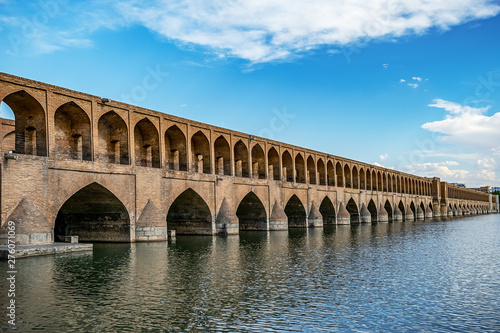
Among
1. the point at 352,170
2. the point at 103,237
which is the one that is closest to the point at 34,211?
the point at 103,237

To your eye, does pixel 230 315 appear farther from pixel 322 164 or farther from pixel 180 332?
pixel 322 164

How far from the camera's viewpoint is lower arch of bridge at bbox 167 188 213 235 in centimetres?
2348

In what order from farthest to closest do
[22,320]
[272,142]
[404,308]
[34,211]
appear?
[272,142]
[34,211]
[404,308]
[22,320]

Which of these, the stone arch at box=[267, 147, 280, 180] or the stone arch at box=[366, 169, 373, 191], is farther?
the stone arch at box=[366, 169, 373, 191]

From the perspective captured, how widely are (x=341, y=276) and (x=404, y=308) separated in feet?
9.83

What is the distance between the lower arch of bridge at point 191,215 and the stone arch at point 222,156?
3139mm

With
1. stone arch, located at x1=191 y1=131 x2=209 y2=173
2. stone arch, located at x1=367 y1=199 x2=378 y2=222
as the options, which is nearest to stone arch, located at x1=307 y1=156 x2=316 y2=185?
stone arch, located at x1=367 y1=199 x2=378 y2=222

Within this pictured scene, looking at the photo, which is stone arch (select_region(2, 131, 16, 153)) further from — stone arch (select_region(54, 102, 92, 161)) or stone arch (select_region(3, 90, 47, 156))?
stone arch (select_region(3, 90, 47, 156))

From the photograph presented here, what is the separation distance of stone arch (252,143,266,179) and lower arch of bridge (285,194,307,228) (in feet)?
12.4

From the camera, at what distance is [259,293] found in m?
8.13

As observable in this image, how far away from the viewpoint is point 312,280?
31.0ft

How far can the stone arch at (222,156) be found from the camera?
25981 mm

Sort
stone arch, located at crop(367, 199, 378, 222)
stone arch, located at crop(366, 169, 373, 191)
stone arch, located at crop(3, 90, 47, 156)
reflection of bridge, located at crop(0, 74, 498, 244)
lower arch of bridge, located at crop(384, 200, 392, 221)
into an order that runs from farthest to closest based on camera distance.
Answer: lower arch of bridge, located at crop(384, 200, 392, 221) → stone arch, located at crop(366, 169, 373, 191) → stone arch, located at crop(367, 199, 378, 222) → stone arch, located at crop(3, 90, 47, 156) → reflection of bridge, located at crop(0, 74, 498, 244)

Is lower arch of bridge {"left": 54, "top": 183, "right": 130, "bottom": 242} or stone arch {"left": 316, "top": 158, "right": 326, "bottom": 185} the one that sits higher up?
stone arch {"left": 316, "top": 158, "right": 326, "bottom": 185}
